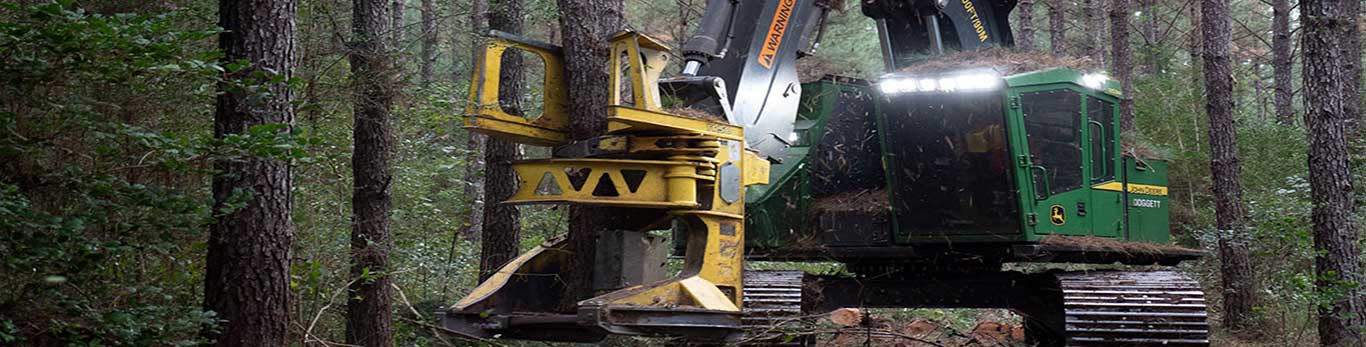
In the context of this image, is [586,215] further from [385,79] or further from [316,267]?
[385,79]

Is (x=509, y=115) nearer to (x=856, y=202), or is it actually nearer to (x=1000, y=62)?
(x=856, y=202)

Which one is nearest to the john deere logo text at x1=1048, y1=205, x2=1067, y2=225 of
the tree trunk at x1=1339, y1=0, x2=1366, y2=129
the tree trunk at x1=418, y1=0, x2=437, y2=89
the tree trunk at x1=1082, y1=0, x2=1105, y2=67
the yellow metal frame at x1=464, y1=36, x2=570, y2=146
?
the yellow metal frame at x1=464, y1=36, x2=570, y2=146

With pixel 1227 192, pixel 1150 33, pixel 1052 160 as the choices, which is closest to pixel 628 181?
pixel 1052 160

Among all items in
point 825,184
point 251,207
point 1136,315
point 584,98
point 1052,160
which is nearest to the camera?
point 251,207

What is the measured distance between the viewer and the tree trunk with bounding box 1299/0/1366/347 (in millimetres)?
9414

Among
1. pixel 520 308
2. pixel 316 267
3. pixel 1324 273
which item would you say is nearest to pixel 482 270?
→ pixel 520 308

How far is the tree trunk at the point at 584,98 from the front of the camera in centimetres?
664

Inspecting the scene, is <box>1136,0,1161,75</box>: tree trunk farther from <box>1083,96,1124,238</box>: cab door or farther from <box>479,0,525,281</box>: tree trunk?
<box>479,0,525,281</box>: tree trunk

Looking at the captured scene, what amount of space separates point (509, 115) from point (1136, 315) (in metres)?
4.34

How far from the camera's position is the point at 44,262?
4.62 meters

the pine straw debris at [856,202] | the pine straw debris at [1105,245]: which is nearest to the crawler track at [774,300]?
the pine straw debris at [856,202]

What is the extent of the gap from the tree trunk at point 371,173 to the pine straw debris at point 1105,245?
14.4 ft

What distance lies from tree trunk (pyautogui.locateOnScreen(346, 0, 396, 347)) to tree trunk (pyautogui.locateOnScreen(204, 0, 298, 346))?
2.36m

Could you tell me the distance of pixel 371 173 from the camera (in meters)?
8.48
